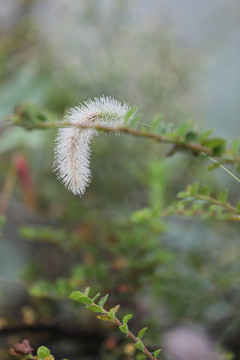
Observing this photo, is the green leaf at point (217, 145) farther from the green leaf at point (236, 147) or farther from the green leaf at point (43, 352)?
the green leaf at point (43, 352)

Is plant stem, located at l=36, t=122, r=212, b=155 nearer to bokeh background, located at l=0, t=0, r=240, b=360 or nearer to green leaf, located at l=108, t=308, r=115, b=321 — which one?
green leaf, located at l=108, t=308, r=115, b=321

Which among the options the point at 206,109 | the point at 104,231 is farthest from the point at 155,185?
the point at 206,109

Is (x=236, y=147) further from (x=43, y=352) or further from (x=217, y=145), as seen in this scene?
(x=43, y=352)

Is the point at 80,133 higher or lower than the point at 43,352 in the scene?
higher

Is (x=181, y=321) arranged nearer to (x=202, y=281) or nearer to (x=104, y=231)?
(x=202, y=281)

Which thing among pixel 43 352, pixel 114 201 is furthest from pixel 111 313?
pixel 114 201

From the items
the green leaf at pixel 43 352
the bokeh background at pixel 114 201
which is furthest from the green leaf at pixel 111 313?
the bokeh background at pixel 114 201

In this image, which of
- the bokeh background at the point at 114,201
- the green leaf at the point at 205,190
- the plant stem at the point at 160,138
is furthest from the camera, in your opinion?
the bokeh background at the point at 114,201

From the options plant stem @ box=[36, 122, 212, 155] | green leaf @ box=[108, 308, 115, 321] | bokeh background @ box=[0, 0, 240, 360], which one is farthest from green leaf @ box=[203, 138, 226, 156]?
bokeh background @ box=[0, 0, 240, 360]
